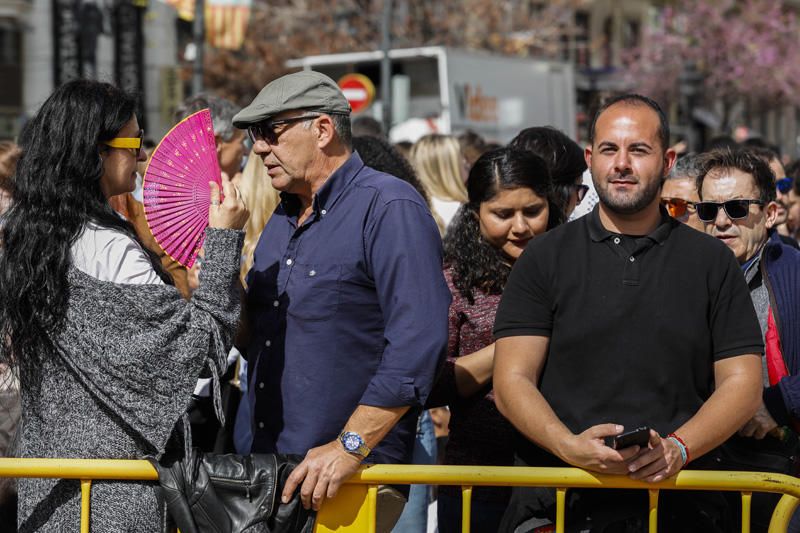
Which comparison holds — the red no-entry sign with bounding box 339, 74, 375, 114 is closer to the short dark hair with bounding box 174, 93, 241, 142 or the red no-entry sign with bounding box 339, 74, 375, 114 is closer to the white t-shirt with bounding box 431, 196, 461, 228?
the white t-shirt with bounding box 431, 196, 461, 228

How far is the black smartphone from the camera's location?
264cm

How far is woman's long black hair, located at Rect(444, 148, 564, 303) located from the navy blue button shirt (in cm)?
71

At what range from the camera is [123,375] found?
288 cm

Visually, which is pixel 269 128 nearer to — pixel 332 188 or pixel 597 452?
pixel 332 188

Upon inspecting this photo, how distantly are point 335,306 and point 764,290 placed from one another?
1499 millimetres

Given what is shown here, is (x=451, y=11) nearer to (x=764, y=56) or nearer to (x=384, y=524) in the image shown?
(x=764, y=56)

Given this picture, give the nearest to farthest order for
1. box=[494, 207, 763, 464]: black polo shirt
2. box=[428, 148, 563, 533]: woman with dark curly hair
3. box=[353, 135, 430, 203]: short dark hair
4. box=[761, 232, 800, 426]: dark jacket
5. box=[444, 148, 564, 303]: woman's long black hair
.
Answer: box=[494, 207, 763, 464]: black polo shirt
box=[761, 232, 800, 426]: dark jacket
box=[428, 148, 563, 533]: woman with dark curly hair
box=[444, 148, 564, 303]: woman's long black hair
box=[353, 135, 430, 203]: short dark hair

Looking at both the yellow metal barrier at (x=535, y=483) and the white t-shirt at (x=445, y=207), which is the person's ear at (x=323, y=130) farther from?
the white t-shirt at (x=445, y=207)

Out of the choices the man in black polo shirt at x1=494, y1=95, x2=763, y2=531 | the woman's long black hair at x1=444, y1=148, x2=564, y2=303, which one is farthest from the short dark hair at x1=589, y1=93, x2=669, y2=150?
the woman's long black hair at x1=444, y1=148, x2=564, y2=303

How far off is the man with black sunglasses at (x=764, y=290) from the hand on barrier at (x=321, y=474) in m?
1.30

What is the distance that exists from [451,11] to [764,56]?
14.2 metres

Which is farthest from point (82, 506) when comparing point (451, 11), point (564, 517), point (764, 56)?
point (764, 56)

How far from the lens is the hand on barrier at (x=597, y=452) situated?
275 cm

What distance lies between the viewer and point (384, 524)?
308 cm
